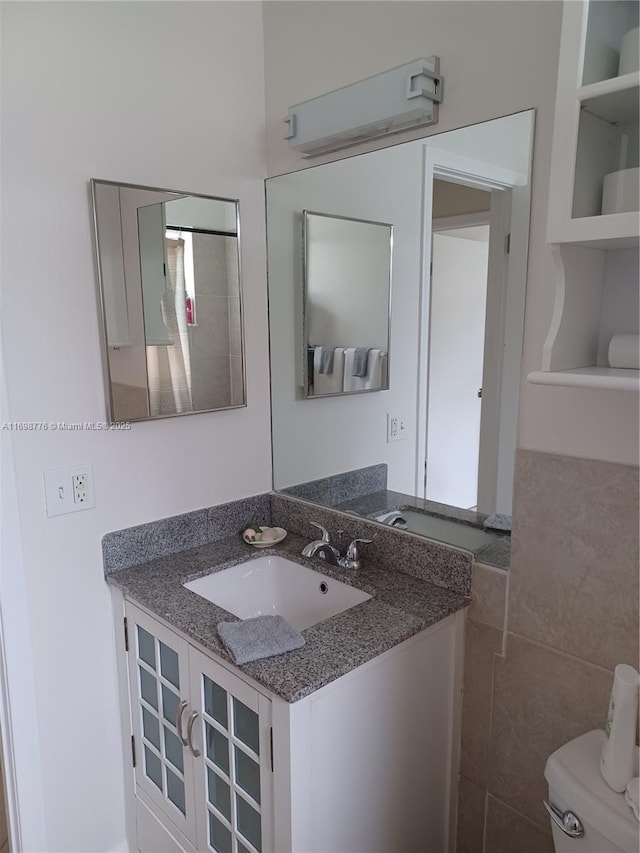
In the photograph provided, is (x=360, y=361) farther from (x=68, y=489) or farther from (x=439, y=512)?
(x=68, y=489)

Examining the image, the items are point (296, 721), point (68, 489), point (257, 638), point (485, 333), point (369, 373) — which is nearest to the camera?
point (296, 721)

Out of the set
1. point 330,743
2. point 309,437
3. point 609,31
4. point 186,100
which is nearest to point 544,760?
point 330,743

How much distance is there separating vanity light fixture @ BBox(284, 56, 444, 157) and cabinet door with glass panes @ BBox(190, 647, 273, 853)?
1.35 m

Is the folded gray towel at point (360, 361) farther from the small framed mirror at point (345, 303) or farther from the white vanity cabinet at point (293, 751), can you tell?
the white vanity cabinet at point (293, 751)

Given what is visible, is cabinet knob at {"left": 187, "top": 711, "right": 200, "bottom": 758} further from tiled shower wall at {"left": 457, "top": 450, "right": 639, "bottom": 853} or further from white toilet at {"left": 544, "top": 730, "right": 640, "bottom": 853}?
white toilet at {"left": 544, "top": 730, "right": 640, "bottom": 853}

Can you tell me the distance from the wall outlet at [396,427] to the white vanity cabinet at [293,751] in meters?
0.53

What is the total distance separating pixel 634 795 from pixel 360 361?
123cm

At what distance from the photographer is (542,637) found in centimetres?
133

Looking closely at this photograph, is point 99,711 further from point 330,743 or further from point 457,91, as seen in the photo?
point 457,91

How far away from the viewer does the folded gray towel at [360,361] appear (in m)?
1.79

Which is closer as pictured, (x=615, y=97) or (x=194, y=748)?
(x=615, y=97)

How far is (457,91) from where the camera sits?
53.4 inches

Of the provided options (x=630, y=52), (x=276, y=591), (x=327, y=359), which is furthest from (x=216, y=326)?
(x=630, y=52)

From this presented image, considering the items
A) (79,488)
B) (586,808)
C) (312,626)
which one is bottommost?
(586,808)
